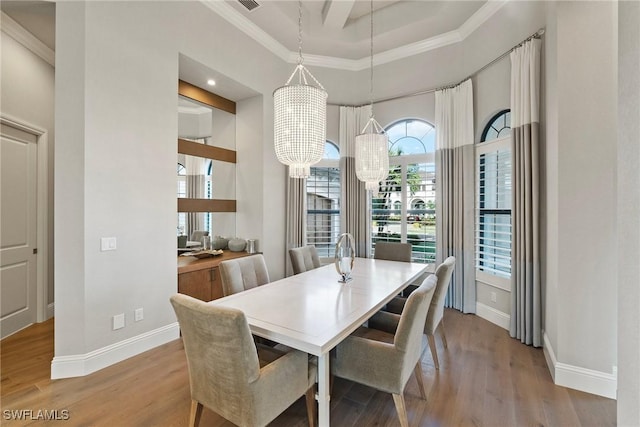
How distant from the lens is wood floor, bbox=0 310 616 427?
1927 millimetres

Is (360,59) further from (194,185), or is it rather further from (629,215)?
(629,215)

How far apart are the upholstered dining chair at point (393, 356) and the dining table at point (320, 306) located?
0.62 feet

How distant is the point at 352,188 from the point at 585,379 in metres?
3.43

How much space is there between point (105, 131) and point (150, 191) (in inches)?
26.0

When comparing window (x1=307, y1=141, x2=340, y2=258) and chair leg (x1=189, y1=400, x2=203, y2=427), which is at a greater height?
window (x1=307, y1=141, x2=340, y2=258)

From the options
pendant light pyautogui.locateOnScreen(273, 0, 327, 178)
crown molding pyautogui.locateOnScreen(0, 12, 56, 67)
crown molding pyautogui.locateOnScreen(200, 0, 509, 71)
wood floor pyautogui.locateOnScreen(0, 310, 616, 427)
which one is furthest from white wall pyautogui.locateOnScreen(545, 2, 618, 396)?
crown molding pyautogui.locateOnScreen(0, 12, 56, 67)

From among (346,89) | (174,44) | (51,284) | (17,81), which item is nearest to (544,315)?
(346,89)

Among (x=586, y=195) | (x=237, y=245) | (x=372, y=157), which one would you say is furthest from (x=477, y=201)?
(x=237, y=245)

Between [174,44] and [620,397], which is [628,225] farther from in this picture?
[174,44]

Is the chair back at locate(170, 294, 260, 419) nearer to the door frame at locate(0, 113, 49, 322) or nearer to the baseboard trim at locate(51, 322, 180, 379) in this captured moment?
the baseboard trim at locate(51, 322, 180, 379)

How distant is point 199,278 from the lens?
3.45 meters

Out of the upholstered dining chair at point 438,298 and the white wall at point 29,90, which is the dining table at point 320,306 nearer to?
the upholstered dining chair at point 438,298

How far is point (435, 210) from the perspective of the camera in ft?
14.0

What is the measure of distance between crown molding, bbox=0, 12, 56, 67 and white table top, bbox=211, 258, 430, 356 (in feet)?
12.0
